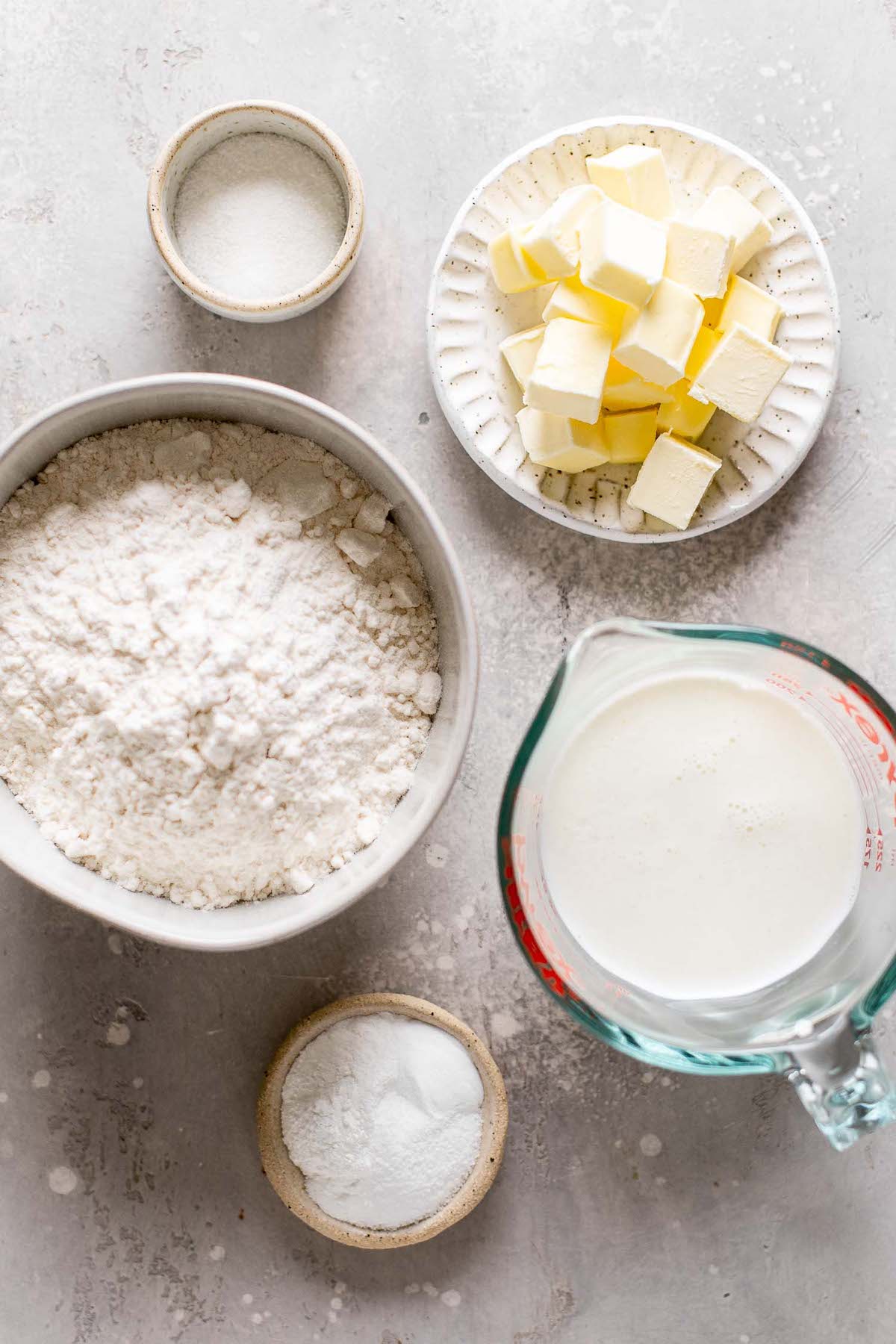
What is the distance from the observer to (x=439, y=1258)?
1.37 meters

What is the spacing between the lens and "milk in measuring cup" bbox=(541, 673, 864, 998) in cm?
104

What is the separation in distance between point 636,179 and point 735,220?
0.13 meters

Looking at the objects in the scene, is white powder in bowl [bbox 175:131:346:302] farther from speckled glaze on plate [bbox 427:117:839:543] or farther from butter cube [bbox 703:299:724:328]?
butter cube [bbox 703:299:724:328]

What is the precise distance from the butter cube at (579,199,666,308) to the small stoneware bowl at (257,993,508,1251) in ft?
2.85

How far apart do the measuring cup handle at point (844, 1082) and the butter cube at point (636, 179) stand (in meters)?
0.92

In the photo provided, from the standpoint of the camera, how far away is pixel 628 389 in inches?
48.6

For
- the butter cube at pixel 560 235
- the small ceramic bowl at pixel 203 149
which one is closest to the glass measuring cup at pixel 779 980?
the butter cube at pixel 560 235

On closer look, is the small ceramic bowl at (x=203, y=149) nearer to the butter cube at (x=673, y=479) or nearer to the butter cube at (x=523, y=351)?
the butter cube at (x=523, y=351)

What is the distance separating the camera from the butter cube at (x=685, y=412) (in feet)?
4.08

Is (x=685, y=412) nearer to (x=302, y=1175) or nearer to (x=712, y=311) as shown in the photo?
(x=712, y=311)

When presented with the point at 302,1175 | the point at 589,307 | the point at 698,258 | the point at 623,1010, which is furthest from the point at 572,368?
the point at 302,1175

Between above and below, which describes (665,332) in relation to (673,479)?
above

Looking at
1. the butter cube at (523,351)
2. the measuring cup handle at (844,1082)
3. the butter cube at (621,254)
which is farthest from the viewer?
the butter cube at (523,351)

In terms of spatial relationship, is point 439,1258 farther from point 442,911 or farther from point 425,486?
point 425,486
